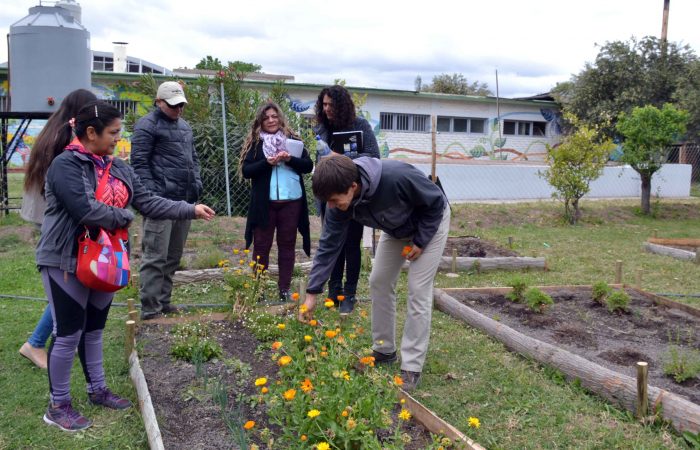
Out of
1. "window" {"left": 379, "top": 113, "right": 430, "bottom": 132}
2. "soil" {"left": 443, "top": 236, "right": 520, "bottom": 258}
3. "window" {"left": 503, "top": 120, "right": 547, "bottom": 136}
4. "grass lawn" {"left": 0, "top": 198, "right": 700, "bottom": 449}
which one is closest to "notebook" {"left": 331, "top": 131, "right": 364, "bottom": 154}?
"grass lawn" {"left": 0, "top": 198, "right": 700, "bottom": 449}

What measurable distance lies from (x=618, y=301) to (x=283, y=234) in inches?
118

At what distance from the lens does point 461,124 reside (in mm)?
27516

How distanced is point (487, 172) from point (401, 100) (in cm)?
933

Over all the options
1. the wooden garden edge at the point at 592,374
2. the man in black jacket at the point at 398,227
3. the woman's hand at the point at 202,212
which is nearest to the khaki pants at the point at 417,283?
the man in black jacket at the point at 398,227

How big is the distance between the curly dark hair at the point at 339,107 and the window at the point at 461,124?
21832 millimetres

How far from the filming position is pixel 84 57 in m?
8.38

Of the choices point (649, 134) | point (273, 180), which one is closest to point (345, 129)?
point (273, 180)

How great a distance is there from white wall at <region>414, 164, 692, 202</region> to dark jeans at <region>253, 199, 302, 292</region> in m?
10.6

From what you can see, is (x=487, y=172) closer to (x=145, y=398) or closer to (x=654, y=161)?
(x=654, y=161)

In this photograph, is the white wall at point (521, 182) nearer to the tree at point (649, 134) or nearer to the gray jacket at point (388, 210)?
the tree at point (649, 134)

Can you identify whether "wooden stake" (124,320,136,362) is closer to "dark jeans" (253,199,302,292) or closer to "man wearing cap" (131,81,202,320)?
"man wearing cap" (131,81,202,320)

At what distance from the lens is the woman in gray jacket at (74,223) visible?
315 cm

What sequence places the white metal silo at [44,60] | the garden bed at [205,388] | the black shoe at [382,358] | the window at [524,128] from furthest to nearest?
the window at [524,128], the white metal silo at [44,60], the black shoe at [382,358], the garden bed at [205,388]

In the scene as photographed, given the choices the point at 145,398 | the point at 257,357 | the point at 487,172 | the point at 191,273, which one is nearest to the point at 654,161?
the point at 487,172
